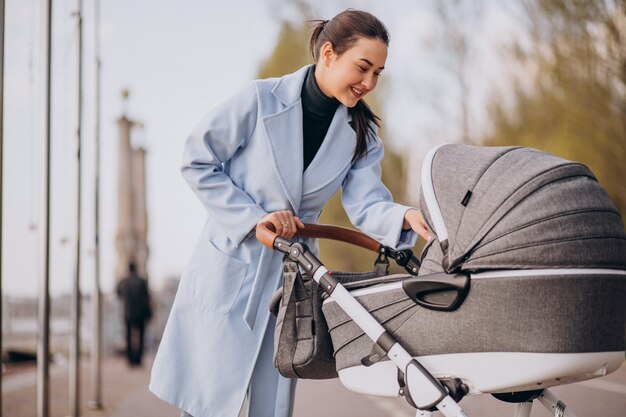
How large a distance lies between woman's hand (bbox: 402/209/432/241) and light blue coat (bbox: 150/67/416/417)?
30 millimetres

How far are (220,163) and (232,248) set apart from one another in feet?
1.08

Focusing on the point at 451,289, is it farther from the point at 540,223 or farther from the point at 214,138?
the point at 214,138

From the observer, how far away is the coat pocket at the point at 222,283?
11.5 ft

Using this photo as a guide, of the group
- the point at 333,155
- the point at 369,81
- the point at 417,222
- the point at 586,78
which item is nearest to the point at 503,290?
the point at 417,222

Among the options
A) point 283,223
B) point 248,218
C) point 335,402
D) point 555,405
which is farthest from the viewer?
point 335,402

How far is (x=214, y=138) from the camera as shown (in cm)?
346

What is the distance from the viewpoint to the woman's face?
3398 mm

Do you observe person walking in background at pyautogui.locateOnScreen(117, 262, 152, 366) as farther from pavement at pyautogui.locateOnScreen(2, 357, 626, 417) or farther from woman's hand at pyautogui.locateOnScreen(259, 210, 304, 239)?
woman's hand at pyautogui.locateOnScreen(259, 210, 304, 239)

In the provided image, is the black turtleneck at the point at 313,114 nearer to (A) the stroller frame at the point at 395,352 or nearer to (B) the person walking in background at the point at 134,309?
(A) the stroller frame at the point at 395,352

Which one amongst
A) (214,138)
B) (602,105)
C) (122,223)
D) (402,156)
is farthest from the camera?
(122,223)

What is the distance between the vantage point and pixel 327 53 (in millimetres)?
3549

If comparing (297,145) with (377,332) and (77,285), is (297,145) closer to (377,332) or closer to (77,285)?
(377,332)

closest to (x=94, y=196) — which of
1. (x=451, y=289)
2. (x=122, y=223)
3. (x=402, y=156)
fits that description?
(x=451, y=289)

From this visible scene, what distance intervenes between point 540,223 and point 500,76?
741 inches
